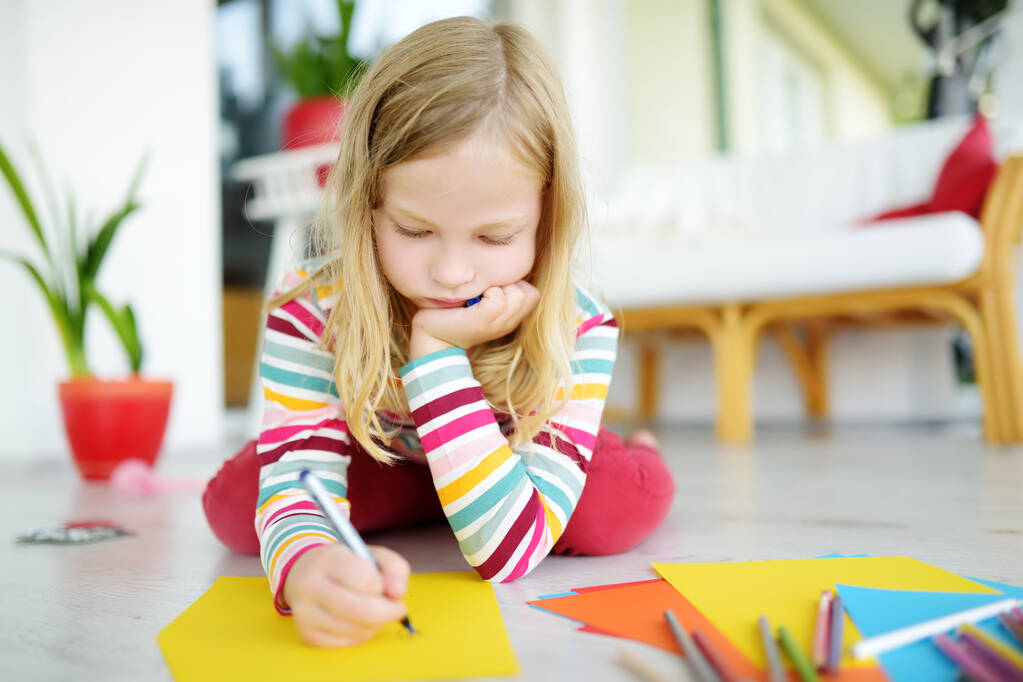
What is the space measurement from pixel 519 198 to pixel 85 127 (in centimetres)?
152

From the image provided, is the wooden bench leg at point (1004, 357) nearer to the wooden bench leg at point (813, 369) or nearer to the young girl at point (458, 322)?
the wooden bench leg at point (813, 369)

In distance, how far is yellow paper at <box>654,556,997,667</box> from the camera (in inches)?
18.9

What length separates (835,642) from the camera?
1.36 ft

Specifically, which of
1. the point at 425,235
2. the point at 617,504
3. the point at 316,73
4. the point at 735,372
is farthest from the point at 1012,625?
the point at 316,73

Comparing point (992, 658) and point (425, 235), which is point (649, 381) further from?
point (992, 658)

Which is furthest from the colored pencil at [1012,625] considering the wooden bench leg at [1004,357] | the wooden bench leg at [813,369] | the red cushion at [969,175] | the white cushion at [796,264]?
the wooden bench leg at [813,369]

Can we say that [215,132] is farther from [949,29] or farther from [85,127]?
[949,29]

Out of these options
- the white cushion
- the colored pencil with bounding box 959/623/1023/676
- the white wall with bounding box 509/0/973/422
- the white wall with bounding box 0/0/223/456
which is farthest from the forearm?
the white wall with bounding box 0/0/223/456

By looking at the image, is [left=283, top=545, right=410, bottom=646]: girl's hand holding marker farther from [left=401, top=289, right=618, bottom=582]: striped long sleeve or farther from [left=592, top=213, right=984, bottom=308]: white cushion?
[left=592, top=213, right=984, bottom=308]: white cushion

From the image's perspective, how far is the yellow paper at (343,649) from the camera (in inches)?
16.9

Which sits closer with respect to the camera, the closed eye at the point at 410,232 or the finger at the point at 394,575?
the finger at the point at 394,575

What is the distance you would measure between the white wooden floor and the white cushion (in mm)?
349

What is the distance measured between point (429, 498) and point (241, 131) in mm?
2138

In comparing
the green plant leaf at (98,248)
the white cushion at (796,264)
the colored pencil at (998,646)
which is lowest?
the colored pencil at (998,646)
